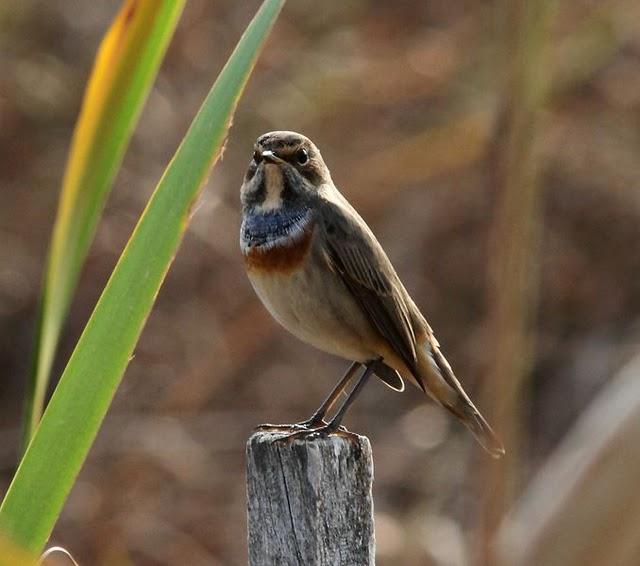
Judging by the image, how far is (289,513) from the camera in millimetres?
2084

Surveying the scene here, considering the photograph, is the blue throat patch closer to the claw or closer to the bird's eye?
the bird's eye

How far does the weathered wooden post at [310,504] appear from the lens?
6.73 ft

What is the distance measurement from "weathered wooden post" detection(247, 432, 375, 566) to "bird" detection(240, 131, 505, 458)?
836 mm

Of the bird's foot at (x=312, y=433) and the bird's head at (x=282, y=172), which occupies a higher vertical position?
the bird's head at (x=282, y=172)

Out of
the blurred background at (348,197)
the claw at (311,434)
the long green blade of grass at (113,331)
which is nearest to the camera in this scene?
the long green blade of grass at (113,331)

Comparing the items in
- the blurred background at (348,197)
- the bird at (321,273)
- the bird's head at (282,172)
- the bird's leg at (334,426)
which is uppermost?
the bird's head at (282,172)

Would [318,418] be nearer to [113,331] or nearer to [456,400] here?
[456,400]

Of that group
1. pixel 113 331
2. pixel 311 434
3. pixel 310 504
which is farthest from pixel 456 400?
pixel 113 331

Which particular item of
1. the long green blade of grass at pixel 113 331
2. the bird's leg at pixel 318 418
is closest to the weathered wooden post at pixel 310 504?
the long green blade of grass at pixel 113 331

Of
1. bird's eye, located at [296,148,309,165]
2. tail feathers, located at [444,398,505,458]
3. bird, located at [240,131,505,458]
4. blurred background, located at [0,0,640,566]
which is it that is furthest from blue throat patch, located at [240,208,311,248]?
blurred background, located at [0,0,640,566]

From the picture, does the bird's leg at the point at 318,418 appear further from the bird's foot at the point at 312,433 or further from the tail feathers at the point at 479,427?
the tail feathers at the point at 479,427

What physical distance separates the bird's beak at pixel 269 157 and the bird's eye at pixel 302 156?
6cm

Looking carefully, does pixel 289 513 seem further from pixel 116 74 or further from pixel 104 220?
pixel 104 220

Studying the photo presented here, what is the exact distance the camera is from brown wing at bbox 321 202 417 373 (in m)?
3.07
